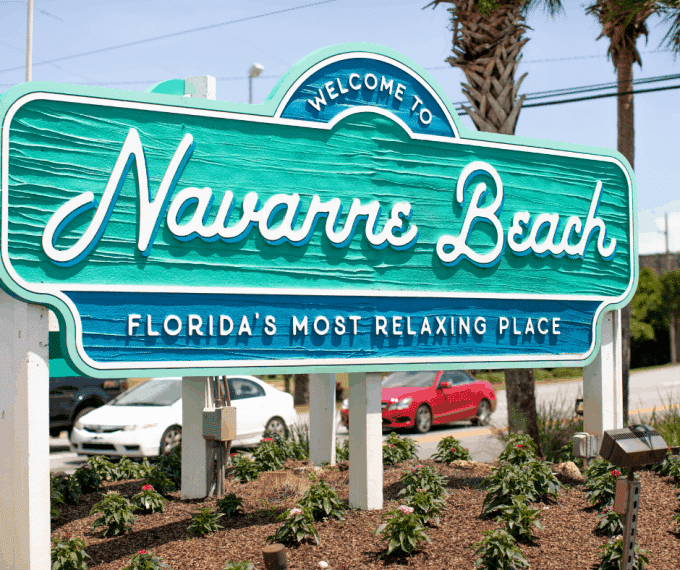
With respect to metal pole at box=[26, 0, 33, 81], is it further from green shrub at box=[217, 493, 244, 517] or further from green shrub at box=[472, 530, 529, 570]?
green shrub at box=[472, 530, 529, 570]

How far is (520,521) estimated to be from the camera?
5.95 meters

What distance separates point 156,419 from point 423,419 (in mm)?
6534

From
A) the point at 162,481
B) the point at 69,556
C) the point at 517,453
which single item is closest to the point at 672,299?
the point at 517,453

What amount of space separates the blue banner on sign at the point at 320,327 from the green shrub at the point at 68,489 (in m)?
3.33

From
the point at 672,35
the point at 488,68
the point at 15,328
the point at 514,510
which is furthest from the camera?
the point at 672,35

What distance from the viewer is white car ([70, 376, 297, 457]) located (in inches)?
486

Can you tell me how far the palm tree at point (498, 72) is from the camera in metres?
9.88

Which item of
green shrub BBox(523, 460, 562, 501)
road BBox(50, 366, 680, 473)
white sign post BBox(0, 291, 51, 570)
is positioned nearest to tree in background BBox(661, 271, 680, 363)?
road BBox(50, 366, 680, 473)

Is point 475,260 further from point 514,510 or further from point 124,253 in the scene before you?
point 124,253

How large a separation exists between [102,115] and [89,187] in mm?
560

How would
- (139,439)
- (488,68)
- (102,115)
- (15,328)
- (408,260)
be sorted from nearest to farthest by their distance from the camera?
(15,328) < (102,115) < (408,260) < (488,68) < (139,439)

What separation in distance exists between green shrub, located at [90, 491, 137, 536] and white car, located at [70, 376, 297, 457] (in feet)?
18.5

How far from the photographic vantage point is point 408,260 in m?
6.90

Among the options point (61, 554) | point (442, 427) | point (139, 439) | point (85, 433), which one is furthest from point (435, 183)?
point (442, 427)
